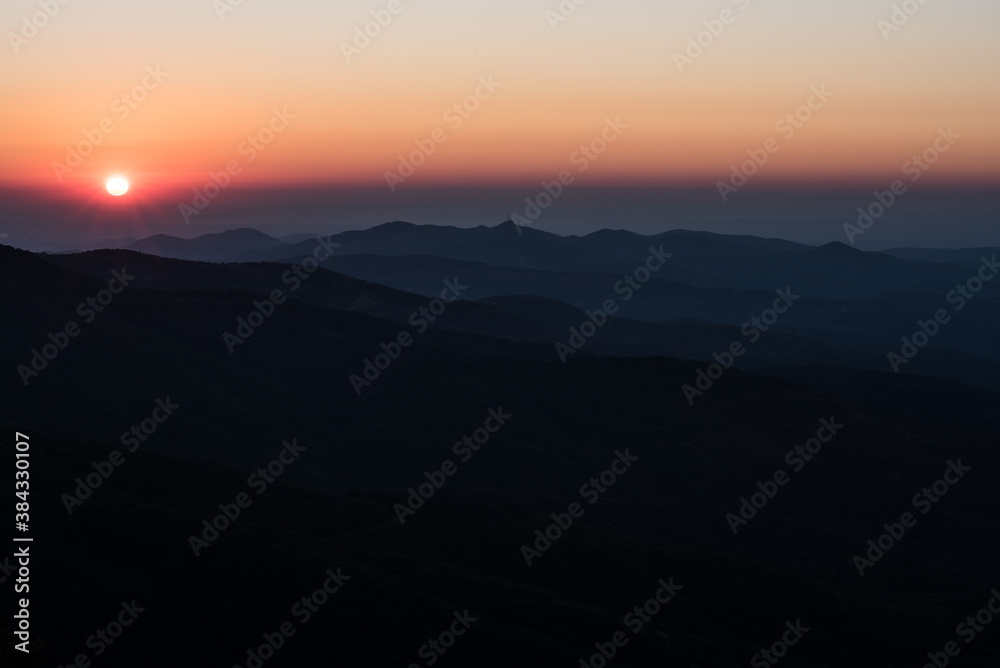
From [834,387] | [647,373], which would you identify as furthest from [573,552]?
[834,387]

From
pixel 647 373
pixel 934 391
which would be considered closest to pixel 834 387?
pixel 934 391

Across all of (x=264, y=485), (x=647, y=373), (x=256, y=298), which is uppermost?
(x=256, y=298)

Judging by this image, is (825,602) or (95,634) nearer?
(95,634)

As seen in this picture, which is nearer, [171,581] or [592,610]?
[171,581]

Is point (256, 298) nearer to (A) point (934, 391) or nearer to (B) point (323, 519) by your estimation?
(B) point (323, 519)

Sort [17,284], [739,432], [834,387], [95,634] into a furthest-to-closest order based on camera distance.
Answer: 1. [834,387]
2. [17,284]
3. [739,432]
4. [95,634]

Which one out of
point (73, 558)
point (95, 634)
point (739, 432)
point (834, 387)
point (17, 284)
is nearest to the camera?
point (95, 634)

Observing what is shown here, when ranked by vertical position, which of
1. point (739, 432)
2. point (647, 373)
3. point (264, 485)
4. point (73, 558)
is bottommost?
point (73, 558)

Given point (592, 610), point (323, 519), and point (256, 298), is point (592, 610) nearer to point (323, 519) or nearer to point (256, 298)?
point (323, 519)

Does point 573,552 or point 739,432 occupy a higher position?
point 739,432
